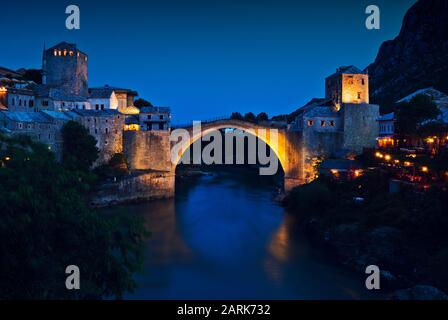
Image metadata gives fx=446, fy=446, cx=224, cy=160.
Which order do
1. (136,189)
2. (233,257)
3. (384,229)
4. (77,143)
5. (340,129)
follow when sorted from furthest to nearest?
(340,129)
(136,189)
(77,143)
(233,257)
(384,229)

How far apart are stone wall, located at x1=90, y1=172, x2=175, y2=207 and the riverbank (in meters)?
9.83

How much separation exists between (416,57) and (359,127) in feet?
92.7

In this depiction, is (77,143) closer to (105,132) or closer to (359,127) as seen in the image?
(105,132)

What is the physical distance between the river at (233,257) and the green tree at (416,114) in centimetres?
712

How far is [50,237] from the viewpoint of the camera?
7012mm

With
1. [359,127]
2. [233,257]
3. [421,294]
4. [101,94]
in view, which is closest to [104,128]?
[101,94]

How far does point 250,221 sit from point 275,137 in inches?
332

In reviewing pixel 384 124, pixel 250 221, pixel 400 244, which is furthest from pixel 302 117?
pixel 400 244

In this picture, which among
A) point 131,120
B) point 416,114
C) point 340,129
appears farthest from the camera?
point 131,120

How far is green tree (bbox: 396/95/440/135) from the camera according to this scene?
21078 millimetres

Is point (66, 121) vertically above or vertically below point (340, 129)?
above

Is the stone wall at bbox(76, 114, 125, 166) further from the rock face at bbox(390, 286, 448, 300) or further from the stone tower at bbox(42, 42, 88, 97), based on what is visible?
the rock face at bbox(390, 286, 448, 300)
